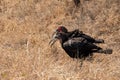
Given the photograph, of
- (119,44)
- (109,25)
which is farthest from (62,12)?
(119,44)

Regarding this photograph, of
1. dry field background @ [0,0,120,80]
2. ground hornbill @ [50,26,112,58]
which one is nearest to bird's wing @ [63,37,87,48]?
ground hornbill @ [50,26,112,58]

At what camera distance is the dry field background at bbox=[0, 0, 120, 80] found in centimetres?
488

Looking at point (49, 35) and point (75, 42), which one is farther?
point (49, 35)

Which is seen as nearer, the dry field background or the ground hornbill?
the dry field background

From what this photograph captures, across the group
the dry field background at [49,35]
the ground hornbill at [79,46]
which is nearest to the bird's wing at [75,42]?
the ground hornbill at [79,46]

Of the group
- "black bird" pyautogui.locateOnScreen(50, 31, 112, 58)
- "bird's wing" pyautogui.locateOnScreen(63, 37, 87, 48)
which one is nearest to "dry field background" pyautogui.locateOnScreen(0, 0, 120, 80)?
"black bird" pyautogui.locateOnScreen(50, 31, 112, 58)

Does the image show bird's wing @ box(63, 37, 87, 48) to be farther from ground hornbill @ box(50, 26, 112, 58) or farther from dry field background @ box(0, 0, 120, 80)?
dry field background @ box(0, 0, 120, 80)

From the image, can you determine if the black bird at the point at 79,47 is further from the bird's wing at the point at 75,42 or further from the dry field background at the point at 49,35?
the dry field background at the point at 49,35

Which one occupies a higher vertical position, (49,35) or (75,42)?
(75,42)

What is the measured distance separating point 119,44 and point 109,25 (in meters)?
0.97

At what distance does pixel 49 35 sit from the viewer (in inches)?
301

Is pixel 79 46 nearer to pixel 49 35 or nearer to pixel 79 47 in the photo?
pixel 79 47

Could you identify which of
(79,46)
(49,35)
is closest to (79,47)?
(79,46)

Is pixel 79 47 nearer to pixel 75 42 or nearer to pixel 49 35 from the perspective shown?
pixel 75 42
